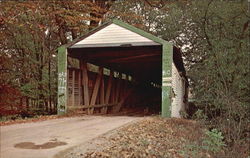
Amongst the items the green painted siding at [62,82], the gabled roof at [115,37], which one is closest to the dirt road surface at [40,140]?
the green painted siding at [62,82]

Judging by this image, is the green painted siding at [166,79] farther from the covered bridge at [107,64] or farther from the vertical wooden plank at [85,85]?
the vertical wooden plank at [85,85]

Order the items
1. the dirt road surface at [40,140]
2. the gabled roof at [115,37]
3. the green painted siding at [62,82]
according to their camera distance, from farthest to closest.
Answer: the green painted siding at [62,82]
the gabled roof at [115,37]
the dirt road surface at [40,140]

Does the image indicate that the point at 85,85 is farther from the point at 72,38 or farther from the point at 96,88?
the point at 72,38

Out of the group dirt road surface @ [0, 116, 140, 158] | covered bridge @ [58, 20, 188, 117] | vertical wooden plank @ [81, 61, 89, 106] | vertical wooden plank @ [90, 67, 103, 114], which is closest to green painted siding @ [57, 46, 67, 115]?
covered bridge @ [58, 20, 188, 117]

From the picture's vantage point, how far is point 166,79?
11125 mm

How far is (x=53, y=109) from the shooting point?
18.1 meters

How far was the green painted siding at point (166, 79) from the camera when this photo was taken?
36.2 feet

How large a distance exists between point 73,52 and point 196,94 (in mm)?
7398

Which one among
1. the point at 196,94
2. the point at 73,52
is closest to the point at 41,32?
the point at 73,52

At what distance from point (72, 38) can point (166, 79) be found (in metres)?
8.71

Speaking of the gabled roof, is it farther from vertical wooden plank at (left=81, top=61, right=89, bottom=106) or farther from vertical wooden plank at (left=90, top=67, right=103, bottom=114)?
vertical wooden plank at (left=90, top=67, right=103, bottom=114)

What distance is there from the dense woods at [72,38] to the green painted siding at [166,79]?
5.85 feet

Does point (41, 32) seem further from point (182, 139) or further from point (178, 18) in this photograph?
point (182, 139)

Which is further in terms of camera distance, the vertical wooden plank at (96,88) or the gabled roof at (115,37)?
the vertical wooden plank at (96,88)
